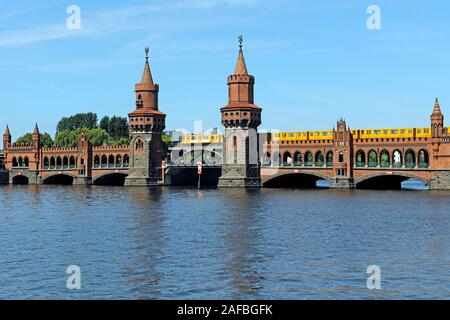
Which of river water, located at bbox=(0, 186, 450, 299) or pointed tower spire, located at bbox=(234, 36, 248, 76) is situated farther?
pointed tower spire, located at bbox=(234, 36, 248, 76)

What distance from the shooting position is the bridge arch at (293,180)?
113 m

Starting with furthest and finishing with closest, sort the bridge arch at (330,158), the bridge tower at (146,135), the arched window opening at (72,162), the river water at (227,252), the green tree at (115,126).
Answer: the green tree at (115,126) < the arched window opening at (72,162) < the bridge tower at (146,135) < the bridge arch at (330,158) < the river water at (227,252)

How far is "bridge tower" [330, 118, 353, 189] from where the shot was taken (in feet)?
347

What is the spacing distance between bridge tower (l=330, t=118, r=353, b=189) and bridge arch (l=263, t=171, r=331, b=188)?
7.92ft

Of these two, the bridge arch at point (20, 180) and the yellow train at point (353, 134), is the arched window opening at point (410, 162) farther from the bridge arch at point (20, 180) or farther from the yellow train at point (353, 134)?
the bridge arch at point (20, 180)

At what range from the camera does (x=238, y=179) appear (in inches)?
4392

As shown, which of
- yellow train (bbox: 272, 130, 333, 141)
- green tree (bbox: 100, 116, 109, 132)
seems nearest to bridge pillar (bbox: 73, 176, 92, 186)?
yellow train (bbox: 272, 130, 333, 141)

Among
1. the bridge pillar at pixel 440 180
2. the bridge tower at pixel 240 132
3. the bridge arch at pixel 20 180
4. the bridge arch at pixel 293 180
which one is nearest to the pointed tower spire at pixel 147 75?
the bridge tower at pixel 240 132

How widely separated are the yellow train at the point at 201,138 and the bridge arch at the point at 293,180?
51.3 ft

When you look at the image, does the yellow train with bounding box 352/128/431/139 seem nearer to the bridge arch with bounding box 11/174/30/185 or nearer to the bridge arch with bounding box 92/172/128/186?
the bridge arch with bounding box 92/172/128/186

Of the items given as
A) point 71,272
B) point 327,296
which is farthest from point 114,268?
point 327,296

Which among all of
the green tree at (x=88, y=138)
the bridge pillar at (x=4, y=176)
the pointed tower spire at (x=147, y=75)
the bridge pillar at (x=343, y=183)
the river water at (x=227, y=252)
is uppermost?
the pointed tower spire at (x=147, y=75)

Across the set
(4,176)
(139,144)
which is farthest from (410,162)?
(4,176)
